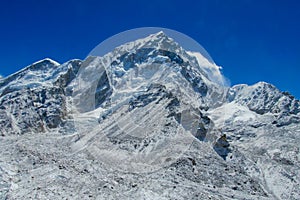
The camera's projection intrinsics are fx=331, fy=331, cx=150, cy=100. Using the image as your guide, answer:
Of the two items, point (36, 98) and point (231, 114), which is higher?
point (231, 114)

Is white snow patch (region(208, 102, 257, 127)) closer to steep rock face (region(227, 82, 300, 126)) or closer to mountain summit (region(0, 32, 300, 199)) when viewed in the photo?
mountain summit (region(0, 32, 300, 199))

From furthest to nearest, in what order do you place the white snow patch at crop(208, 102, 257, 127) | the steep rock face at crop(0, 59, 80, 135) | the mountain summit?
the white snow patch at crop(208, 102, 257, 127), the steep rock face at crop(0, 59, 80, 135), the mountain summit

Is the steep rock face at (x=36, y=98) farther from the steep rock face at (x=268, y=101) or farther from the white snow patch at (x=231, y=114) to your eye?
the steep rock face at (x=268, y=101)

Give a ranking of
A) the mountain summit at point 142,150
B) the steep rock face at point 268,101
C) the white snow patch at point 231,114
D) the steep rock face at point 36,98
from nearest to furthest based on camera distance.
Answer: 1. the mountain summit at point 142,150
2. the steep rock face at point 36,98
3. the steep rock face at point 268,101
4. the white snow patch at point 231,114

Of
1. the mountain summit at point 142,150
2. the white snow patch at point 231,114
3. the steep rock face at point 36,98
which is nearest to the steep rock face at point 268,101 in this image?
the mountain summit at point 142,150

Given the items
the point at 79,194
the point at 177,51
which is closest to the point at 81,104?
the point at 177,51

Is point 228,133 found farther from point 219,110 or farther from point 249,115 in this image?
point 219,110

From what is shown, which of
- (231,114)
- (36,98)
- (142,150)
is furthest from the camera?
(231,114)

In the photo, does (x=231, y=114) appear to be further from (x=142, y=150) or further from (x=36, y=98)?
(x=142, y=150)

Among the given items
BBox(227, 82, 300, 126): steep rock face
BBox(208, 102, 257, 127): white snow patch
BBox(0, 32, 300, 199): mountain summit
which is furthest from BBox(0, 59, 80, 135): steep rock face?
BBox(227, 82, 300, 126): steep rock face

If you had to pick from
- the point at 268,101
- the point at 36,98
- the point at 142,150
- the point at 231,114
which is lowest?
the point at 142,150

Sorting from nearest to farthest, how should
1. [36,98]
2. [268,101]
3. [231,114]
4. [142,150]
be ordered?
[142,150], [36,98], [231,114], [268,101]

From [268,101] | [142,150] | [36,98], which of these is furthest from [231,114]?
[142,150]

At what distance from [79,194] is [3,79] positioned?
91404mm
